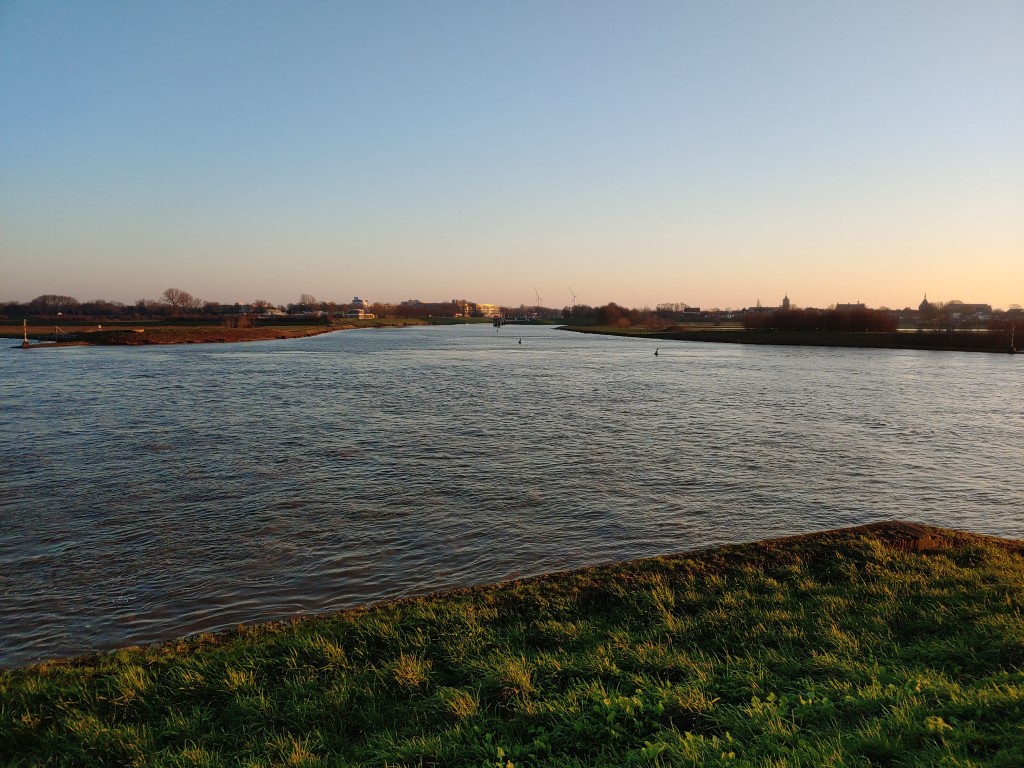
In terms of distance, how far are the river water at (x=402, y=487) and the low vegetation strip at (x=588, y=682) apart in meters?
2.36

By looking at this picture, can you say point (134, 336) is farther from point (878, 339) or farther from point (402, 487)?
point (878, 339)

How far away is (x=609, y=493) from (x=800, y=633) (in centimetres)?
985

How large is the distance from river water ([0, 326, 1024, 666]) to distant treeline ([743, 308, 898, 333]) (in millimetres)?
95711

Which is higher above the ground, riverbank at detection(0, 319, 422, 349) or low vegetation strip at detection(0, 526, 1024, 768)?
riverbank at detection(0, 319, 422, 349)

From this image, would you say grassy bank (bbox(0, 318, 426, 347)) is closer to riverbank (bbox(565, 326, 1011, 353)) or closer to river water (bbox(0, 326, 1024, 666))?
river water (bbox(0, 326, 1024, 666))

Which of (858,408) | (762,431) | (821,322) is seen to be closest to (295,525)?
(762,431)

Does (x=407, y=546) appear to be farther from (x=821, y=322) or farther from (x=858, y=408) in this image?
(x=821, y=322)

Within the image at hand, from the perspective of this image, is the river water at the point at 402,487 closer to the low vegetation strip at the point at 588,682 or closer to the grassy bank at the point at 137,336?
the low vegetation strip at the point at 588,682

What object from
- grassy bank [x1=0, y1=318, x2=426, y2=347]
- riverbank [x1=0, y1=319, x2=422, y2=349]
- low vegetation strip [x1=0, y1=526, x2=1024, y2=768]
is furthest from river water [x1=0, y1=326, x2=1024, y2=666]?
grassy bank [x1=0, y1=318, x2=426, y2=347]

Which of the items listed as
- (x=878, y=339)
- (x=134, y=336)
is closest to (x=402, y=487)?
(x=134, y=336)

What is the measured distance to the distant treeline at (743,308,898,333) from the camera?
12838 centimetres

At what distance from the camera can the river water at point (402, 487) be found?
11.8m

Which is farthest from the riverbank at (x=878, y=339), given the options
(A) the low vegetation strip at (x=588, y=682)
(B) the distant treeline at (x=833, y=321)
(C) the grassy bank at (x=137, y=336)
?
(A) the low vegetation strip at (x=588, y=682)

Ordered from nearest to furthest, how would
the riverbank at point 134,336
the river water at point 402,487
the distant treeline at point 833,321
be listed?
the river water at point 402,487, the riverbank at point 134,336, the distant treeline at point 833,321
